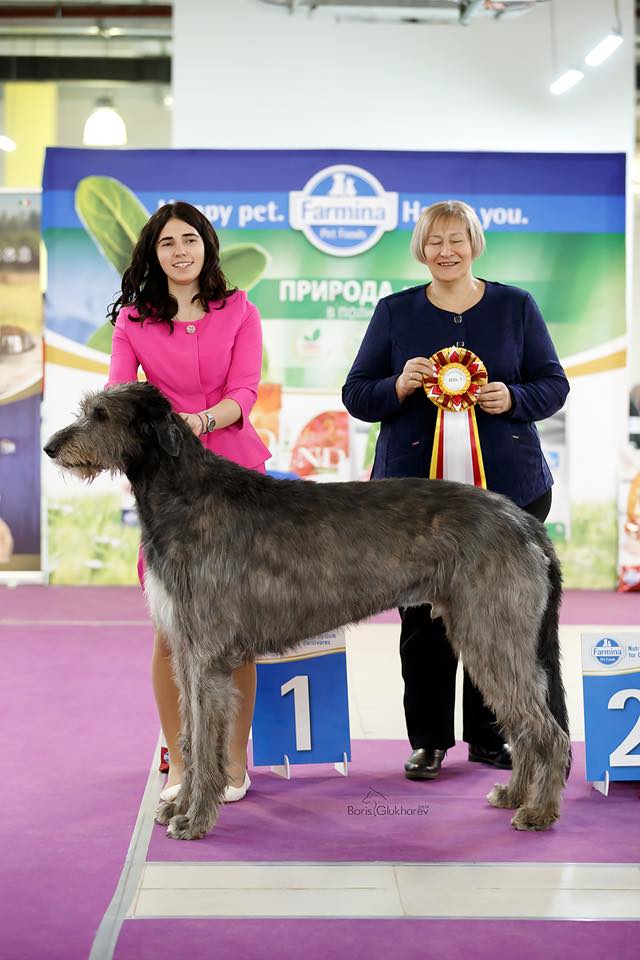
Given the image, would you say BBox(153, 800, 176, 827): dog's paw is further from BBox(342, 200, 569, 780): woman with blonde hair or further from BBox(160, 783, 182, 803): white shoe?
BBox(342, 200, 569, 780): woman with blonde hair

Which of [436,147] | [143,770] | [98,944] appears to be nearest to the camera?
[98,944]

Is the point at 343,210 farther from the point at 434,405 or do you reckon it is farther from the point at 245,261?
the point at 434,405

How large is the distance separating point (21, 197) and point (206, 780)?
5.85m

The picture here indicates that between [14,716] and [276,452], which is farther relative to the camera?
[276,452]

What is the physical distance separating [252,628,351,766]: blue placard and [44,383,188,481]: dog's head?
962mm

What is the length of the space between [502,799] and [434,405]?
49.4 inches

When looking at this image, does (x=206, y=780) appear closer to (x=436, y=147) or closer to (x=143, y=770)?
(x=143, y=770)

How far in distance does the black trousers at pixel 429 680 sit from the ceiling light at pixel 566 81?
5.90 m

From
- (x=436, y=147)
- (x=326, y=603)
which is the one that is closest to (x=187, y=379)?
(x=326, y=603)

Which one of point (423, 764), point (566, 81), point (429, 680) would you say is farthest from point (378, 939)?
point (566, 81)

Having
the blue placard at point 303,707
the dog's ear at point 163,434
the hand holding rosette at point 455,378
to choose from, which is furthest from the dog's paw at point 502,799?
the dog's ear at point 163,434

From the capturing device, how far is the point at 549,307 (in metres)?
7.80

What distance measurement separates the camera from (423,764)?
146 inches

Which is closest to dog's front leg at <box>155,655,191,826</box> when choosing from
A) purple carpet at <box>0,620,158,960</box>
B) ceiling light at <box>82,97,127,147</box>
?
purple carpet at <box>0,620,158,960</box>
